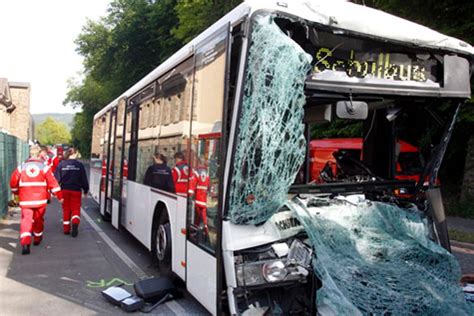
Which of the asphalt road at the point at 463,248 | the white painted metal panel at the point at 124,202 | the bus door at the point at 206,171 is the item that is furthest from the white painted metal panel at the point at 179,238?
the asphalt road at the point at 463,248

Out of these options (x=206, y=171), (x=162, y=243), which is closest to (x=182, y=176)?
(x=206, y=171)

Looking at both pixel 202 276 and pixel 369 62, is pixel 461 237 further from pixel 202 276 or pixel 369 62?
pixel 202 276

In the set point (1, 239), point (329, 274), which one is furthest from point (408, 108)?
point (1, 239)

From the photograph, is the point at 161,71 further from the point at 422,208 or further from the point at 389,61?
the point at 422,208

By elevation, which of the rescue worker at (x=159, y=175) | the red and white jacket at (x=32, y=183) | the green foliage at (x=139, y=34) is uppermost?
the green foliage at (x=139, y=34)

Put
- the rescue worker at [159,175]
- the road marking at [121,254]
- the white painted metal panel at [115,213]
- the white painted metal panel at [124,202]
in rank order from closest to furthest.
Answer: the rescue worker at [159,175]
the road marking at [121,254]
the white painted metal panel at [124,202]
the white painted metal panel at [115,213]

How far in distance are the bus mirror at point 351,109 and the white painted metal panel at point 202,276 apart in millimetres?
1739

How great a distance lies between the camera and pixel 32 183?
7.63 meters

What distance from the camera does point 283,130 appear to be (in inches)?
141

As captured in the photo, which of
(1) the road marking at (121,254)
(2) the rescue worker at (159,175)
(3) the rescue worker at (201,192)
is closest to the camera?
(3) the rescue worker at (201,192)

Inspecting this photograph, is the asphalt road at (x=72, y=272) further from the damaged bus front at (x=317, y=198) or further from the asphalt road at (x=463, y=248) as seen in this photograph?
the asphalt road at (x=463, y=248)

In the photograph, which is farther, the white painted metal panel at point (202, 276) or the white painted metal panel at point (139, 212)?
the white painted metal panel at point (139, 212)

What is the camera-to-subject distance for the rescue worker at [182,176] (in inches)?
181

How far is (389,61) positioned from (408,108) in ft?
3.50
